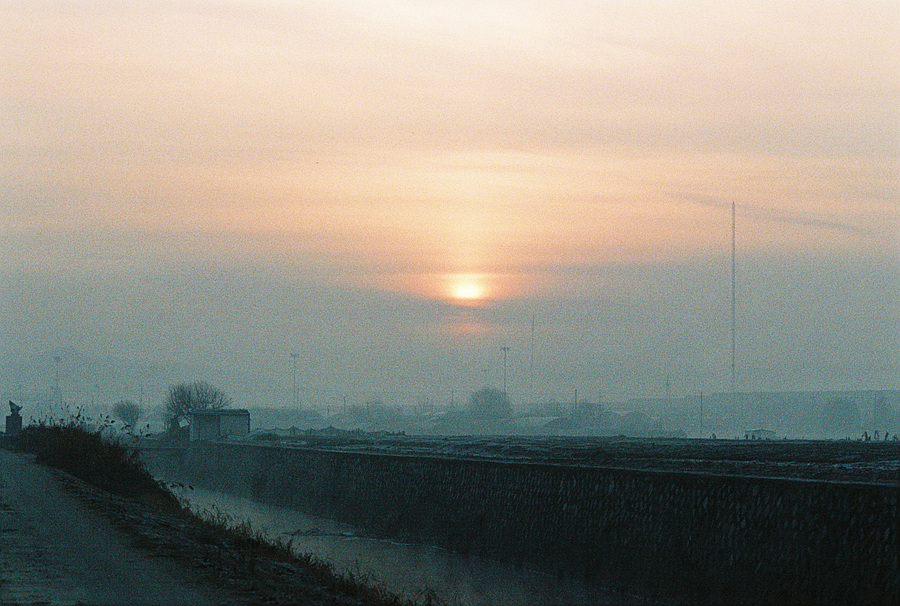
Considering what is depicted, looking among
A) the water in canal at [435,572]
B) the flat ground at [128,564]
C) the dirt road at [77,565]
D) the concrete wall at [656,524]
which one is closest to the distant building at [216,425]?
the concrete wall at [656,524]

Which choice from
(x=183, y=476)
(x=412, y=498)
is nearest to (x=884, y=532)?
(x=412, y=498)

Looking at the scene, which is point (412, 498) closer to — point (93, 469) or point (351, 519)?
point (351, 519)

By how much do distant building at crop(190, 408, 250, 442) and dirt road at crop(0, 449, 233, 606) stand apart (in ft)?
198

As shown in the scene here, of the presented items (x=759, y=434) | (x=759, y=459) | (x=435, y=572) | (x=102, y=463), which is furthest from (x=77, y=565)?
(x=759, y=434)

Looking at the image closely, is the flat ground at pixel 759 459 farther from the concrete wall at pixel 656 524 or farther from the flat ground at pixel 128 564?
the flat ground at pixel 128 564

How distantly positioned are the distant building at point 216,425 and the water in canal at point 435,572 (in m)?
42.0

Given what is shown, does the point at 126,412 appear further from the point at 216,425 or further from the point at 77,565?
the point at 77,565

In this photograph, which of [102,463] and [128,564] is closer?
[128,564]

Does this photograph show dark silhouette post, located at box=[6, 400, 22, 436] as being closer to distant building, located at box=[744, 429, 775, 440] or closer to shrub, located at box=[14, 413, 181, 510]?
shrub, located at box=[14, 413, 181, 510]

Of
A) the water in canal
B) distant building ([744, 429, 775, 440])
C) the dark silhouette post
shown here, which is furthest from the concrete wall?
distant building ([744, 429, 775, 440])

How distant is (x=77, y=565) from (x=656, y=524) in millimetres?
13945

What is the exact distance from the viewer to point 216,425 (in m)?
83.9

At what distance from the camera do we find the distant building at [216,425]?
83.4 metres

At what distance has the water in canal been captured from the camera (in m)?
24.2
